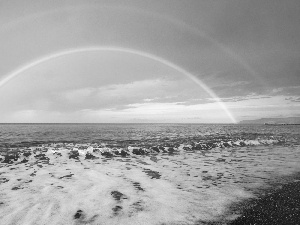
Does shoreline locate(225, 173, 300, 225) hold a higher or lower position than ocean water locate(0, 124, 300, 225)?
higher

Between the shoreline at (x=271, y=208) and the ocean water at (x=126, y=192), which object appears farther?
the ocean water at (x=126, y=192)

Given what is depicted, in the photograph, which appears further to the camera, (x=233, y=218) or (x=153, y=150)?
(x=153, y=150)

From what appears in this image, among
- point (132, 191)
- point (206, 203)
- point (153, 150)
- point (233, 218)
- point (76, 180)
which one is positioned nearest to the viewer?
point (233, 218)

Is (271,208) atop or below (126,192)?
atop

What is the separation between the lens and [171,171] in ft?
44.5

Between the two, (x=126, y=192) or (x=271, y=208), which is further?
(x=126, y=192)

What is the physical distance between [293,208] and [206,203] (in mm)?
2750

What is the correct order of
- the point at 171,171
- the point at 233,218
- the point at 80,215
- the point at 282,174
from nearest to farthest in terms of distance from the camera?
the point at 233,218
the point at 80,215
the point at 282,174
the point at 171,171

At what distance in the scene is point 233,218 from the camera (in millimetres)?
6414

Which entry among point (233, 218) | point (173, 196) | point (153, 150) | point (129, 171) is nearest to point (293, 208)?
point (233, 218)

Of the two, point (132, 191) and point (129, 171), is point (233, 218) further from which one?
point (129, 171)

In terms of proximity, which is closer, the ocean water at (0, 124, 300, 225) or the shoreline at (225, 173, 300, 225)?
the shoreline at (225, 173, 300, 225)

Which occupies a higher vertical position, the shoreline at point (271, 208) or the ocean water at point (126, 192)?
the shoreline at point (271, 208)

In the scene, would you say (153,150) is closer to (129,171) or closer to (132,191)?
(129,171)
